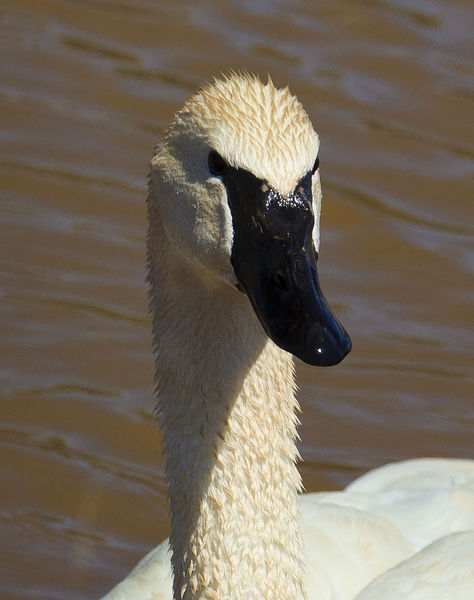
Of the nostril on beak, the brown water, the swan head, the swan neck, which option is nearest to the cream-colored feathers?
the swan head

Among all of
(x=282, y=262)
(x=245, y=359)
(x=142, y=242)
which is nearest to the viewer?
(x=282, y=262)

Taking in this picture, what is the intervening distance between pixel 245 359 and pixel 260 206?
425 mm

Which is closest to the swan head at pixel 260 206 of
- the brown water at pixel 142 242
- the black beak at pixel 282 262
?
the black beak at pixel 282 262

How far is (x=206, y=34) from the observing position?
21.2 feet

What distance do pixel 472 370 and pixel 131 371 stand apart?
1257mm

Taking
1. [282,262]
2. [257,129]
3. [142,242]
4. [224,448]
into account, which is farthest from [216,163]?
[142,242]

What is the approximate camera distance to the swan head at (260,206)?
2.41 meters

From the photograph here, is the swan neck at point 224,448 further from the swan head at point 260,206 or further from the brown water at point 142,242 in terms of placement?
the brown water at point 142,242

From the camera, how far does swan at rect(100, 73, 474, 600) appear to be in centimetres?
244

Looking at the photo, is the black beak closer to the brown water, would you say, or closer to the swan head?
the swan head

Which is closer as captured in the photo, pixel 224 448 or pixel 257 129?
pixel 257 129

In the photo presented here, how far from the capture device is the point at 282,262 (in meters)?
2.44

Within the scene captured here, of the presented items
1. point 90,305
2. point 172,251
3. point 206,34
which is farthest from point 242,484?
point 206,34

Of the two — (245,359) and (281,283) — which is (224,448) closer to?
(245,359)
